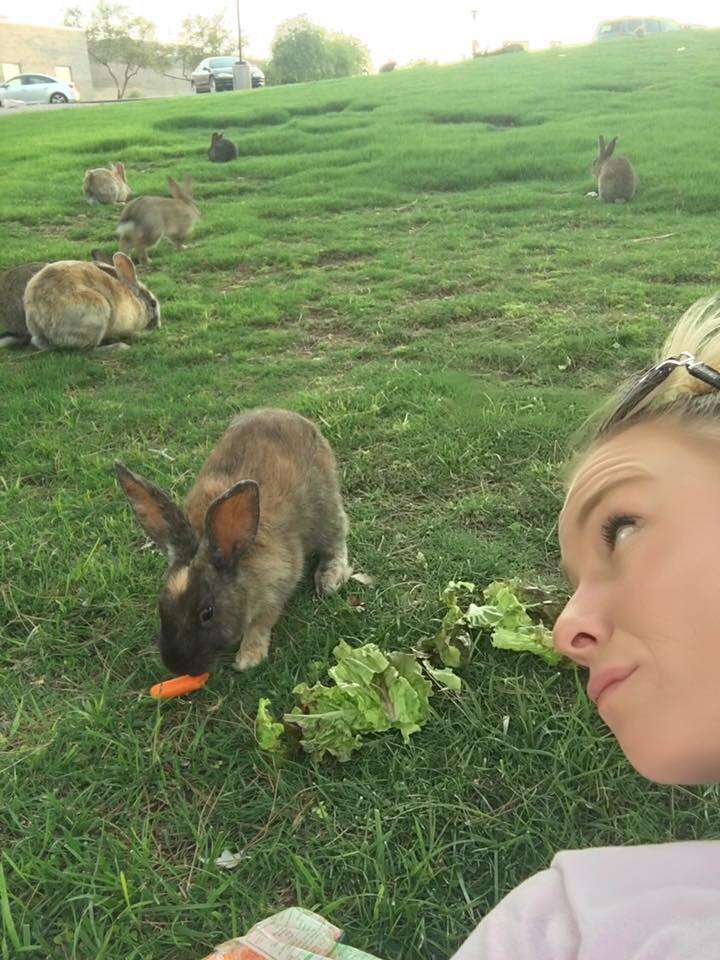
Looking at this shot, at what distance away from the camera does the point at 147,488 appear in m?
2.88

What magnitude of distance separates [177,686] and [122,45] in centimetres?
6706

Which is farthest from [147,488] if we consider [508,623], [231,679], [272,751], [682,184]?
[682,184]

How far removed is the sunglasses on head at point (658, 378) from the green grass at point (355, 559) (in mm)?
1379

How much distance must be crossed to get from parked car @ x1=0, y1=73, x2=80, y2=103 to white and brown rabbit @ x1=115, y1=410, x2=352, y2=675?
3975 cm

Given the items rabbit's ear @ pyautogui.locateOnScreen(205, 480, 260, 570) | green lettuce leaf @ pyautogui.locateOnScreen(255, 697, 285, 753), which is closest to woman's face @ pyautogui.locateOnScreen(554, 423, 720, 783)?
green lettuce leaf @ pyautogui.locateOnScreen(255, 697, 285, 753)

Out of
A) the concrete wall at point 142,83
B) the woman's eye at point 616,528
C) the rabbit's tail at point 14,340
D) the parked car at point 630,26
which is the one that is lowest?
the rabbit's tail at point 14,340

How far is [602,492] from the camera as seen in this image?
4.48 ft

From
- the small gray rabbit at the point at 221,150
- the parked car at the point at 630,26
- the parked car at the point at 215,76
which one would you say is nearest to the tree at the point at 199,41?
the parked car at the point at 215,76

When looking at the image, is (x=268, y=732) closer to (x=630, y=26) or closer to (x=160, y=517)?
(x=160, y=517)

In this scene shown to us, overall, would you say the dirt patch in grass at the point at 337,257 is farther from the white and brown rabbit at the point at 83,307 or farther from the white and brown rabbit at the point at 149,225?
the white and brown rabbit at the point at 83,307

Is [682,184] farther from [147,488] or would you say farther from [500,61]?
[500,61]

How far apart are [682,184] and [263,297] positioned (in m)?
7.44

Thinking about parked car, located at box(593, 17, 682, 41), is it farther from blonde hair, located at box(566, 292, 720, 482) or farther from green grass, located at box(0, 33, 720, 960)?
blonde hair, located at box(566, 292, 720, 482)

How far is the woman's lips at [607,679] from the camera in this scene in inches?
49.3
